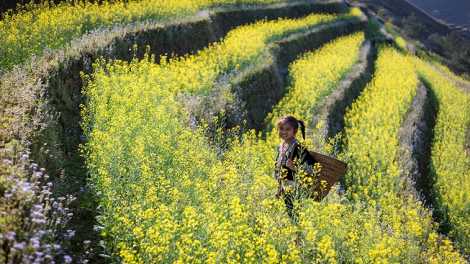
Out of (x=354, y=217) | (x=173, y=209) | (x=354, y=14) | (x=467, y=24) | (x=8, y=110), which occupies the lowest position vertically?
(x=467, y=24)

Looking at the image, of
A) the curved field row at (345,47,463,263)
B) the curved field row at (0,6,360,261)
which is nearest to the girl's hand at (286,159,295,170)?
the curved field row at (345,47,463,263)

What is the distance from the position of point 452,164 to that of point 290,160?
7940 mm

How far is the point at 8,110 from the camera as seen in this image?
508 centimetres

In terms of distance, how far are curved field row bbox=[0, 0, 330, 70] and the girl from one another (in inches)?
217

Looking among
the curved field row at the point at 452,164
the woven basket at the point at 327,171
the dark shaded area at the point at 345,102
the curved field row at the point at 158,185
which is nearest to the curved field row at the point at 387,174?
the dark shaded area at the point at 345,102

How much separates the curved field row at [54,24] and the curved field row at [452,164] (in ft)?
31.8

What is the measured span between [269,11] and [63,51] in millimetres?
16233

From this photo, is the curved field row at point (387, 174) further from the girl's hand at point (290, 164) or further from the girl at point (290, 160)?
the girl's hand at point (290, 164)

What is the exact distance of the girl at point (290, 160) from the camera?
5141 millimetres

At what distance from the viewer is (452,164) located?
11.0 metres

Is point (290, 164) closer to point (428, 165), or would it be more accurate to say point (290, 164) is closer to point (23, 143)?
point (23, 143)

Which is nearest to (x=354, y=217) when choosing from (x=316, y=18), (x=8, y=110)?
(x=8, y=110)

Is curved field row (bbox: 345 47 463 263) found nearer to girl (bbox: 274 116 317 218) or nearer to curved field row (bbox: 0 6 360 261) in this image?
girl (bbox: 274 116 317 218)

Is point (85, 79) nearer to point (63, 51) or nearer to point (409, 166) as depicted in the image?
point (63, 51)
